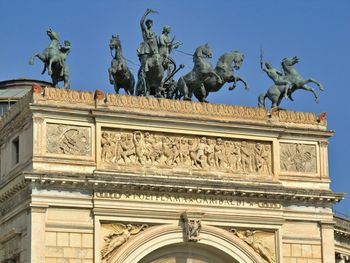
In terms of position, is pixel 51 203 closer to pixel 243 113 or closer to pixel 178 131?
pixel 178 131

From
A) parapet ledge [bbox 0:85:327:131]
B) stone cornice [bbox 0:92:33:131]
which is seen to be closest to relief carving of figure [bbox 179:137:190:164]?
parapet ledge [bbox 0:85:327:131]

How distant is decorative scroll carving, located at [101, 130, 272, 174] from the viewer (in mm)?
46250

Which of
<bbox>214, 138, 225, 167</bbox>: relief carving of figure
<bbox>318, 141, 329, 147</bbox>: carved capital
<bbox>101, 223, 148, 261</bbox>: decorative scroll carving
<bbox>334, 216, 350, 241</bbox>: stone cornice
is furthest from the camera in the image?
<bbox>334, 216, 350, 241</bbox>: stone cornice

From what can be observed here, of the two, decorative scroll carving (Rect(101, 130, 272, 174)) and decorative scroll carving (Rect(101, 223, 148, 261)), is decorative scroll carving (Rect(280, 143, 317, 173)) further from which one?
decorative scroll carving (Rect(101, 223, 148, 261))

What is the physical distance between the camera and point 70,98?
4581 cm

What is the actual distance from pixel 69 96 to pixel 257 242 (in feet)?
32.6

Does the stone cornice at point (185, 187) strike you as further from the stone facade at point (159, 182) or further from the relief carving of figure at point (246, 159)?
the relief carving of figure at point (246, 159)

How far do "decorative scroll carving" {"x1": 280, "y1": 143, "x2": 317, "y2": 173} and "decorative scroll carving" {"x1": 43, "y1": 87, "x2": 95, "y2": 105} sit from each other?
29.1ft

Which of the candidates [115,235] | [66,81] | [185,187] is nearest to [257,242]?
[185,187]

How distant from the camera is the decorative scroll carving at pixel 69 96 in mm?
45438

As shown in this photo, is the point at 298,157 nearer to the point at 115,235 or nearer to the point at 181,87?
the point at 181,87

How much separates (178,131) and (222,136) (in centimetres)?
205

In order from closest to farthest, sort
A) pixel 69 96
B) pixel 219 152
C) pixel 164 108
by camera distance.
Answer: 1. pixel 69 96
2. pixel 164 108
3. pixel 219 152

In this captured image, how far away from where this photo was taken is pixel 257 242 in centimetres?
4766
